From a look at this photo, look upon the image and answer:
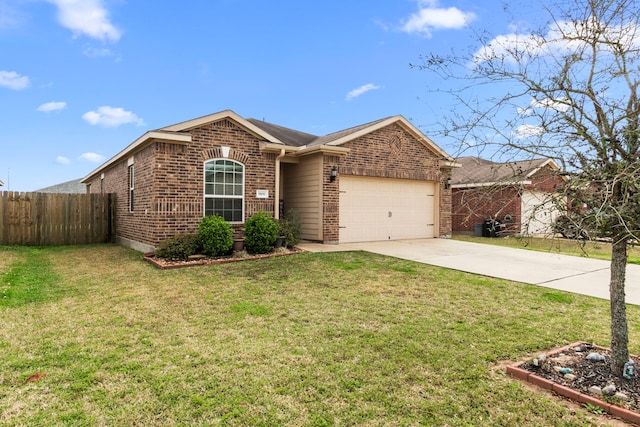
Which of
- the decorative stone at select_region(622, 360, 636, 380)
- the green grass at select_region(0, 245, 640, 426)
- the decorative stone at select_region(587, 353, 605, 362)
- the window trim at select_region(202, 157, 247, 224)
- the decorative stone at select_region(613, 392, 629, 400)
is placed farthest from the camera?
the window trim at select_region(202, 157, 247, 224)

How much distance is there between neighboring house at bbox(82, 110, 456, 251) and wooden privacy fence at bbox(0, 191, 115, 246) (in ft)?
3.53

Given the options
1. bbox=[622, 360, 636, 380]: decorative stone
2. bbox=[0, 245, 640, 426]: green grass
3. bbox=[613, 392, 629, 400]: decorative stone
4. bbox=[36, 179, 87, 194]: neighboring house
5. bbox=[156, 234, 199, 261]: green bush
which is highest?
bbox=[36, 179, 87, 194]: neighboring house

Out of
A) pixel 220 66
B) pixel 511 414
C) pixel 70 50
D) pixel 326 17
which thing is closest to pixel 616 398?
pixel 511 414

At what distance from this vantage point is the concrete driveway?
Answer: 6844mm

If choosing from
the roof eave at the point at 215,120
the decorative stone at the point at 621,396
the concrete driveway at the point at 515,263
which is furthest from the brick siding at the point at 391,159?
the decorative stone at the point at 621,396

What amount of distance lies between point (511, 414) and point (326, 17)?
458 inches

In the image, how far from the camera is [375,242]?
41.7ft

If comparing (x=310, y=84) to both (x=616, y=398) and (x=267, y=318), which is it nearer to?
(x=267, y=318)

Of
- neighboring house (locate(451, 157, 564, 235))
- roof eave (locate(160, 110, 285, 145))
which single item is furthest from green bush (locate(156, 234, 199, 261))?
neighboring house (locate(451, 157, 564, 235))

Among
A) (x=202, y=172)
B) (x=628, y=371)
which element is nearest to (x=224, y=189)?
(x=202, y=172)

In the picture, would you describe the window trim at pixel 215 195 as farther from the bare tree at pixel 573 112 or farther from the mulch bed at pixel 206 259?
the bare tree at pixel 573 112

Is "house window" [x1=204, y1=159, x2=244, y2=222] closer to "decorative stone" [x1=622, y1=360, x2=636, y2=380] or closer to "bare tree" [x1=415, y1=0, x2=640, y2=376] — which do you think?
"bare tree" [x1=415, y1=0, x2=640, y2=376]

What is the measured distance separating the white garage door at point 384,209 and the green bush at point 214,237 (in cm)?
431

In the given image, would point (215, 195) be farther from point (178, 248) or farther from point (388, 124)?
point (388, 124)
